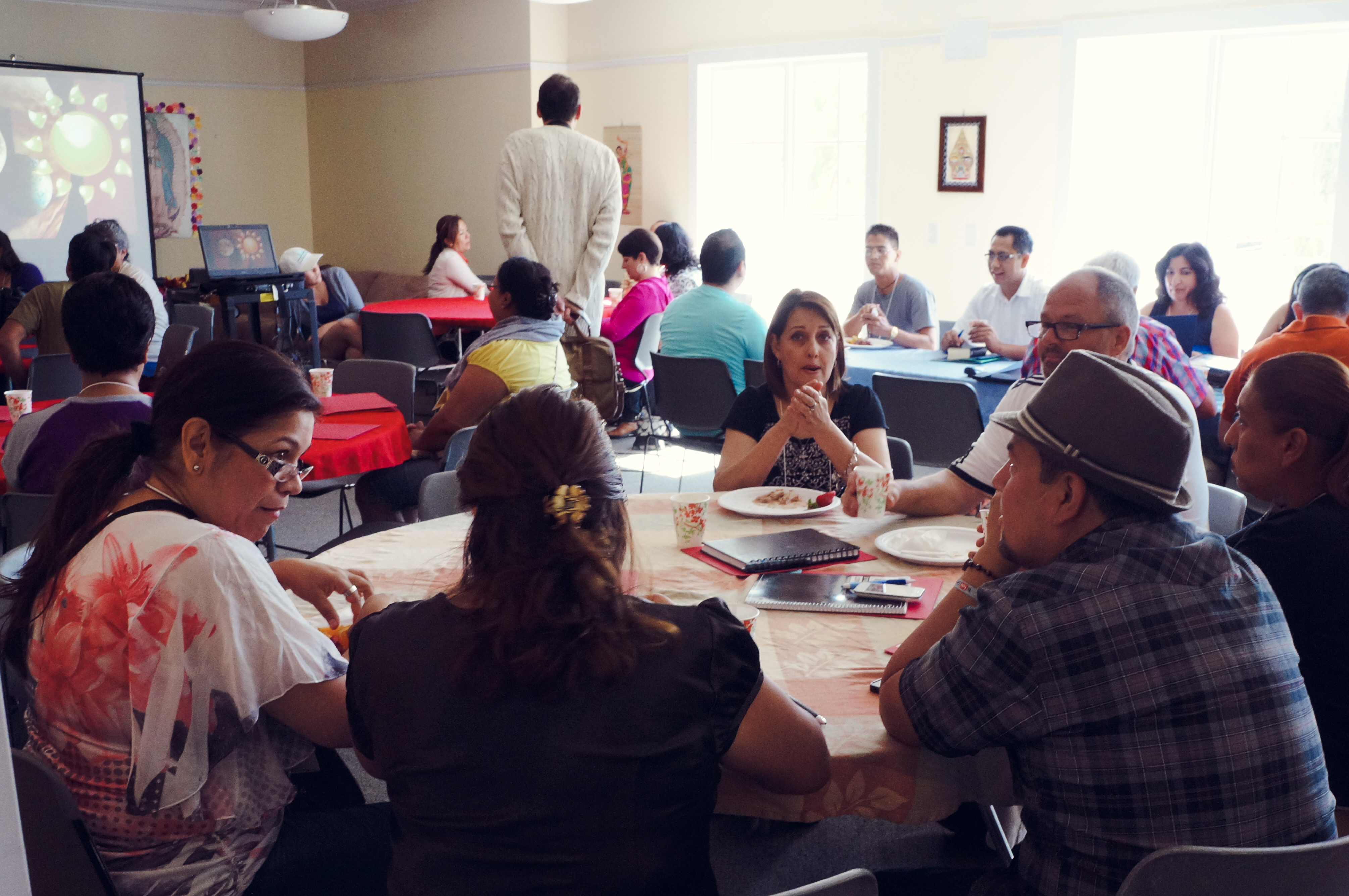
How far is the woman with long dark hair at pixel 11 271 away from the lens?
612 centimetres

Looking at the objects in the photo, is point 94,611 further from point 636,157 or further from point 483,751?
point 636,157

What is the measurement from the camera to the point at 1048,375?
7.64 feet

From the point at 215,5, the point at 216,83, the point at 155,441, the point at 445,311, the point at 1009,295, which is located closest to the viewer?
the point at 155,441

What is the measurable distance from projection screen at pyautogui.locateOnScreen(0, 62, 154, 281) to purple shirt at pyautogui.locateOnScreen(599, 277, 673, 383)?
598cm

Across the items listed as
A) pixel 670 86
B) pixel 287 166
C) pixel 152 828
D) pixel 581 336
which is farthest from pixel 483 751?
pixel 287 166

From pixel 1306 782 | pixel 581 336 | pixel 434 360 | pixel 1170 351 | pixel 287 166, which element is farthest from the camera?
pixel 287 166

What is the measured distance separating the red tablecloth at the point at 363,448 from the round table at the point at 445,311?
2.97 m

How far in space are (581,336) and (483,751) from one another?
3880mm

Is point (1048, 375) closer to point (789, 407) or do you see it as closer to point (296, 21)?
point (789, 407)

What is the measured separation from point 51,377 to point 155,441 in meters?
3.41

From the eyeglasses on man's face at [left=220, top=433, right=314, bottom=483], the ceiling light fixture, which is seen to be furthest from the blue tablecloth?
the ceiling light fixture

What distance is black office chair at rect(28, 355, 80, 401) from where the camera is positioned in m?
4.36

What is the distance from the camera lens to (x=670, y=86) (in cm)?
838

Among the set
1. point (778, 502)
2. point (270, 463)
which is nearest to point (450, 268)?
point (778, 502)
